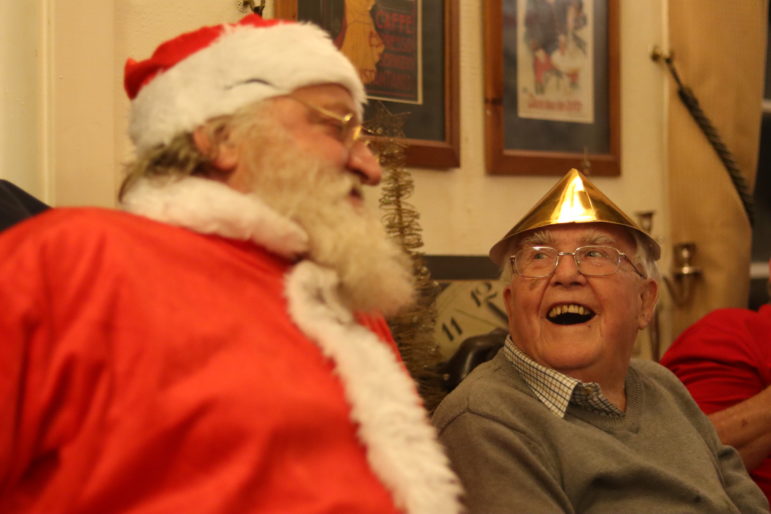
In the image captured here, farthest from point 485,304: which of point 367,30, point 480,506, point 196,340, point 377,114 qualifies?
point 196,340

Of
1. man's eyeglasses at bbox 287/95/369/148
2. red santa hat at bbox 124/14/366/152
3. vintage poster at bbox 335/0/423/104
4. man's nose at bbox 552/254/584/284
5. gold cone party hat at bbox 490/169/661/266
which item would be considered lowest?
man's nose at bbox 552/254/584/284

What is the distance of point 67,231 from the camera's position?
34.5 inches

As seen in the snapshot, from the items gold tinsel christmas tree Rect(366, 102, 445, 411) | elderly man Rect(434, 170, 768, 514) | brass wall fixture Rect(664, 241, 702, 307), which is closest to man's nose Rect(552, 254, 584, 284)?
elderly man Rect(434, 170, 768, 514)

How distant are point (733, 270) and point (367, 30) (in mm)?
1280

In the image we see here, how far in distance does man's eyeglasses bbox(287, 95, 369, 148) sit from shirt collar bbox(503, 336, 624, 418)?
508 millimetres

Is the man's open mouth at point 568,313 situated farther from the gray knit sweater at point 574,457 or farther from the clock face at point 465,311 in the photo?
the clock face at point 465,311

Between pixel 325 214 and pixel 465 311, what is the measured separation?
100cm

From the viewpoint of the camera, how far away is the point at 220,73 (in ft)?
3.53

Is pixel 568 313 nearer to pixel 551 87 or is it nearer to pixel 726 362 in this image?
pixel 726 362

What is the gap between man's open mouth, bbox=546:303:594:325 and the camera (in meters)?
1.44

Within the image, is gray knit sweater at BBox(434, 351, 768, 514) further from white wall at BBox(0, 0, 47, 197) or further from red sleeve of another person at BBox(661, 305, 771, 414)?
white wall at BBox(0, 0, 47, 197)

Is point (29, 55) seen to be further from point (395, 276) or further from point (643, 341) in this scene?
point (643, 341)

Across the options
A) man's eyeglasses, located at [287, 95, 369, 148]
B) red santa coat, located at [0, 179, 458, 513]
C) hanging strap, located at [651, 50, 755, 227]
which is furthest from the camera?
hanging strap, located at [651, 50, 755, 227]

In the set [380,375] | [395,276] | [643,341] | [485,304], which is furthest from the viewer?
[643,341]
